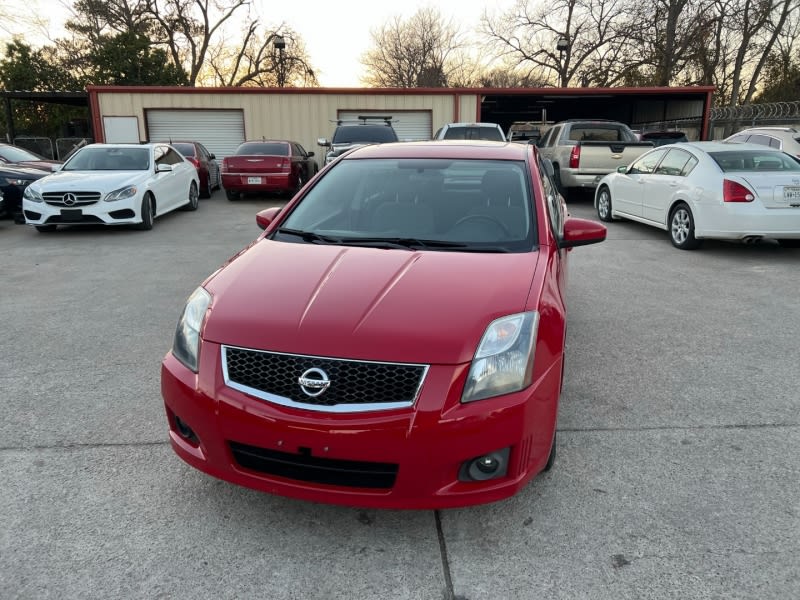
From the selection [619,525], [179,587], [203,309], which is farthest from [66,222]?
[619,525]

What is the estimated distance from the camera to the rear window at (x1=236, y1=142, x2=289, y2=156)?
14821 millimetres

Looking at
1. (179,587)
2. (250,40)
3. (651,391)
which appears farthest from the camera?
(250,40)

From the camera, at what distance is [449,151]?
163 inches

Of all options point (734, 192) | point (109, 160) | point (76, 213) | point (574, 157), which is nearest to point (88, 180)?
point (76, 213)

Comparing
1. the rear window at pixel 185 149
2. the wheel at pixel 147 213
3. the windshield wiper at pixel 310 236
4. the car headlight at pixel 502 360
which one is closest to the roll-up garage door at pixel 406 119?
the rear window at pixel 185 149

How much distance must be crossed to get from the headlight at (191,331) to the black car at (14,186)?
→ 10.5 meters

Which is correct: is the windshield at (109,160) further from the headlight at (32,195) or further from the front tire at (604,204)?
the front tire at (604,204)

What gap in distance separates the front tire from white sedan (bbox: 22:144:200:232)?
8.03m

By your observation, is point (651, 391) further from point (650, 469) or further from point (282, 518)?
point (282, 518)

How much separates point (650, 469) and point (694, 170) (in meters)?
6.55

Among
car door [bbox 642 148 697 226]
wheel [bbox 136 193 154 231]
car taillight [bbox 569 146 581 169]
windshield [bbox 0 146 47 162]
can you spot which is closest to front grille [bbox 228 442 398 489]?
car door [bbox 642 148 697 226]

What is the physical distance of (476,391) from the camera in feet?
7.58

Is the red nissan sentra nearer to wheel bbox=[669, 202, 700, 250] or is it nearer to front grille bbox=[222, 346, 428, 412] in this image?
front grille bbox=[222, 346, 428, 412]

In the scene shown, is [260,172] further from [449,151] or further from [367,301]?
[367,301]
